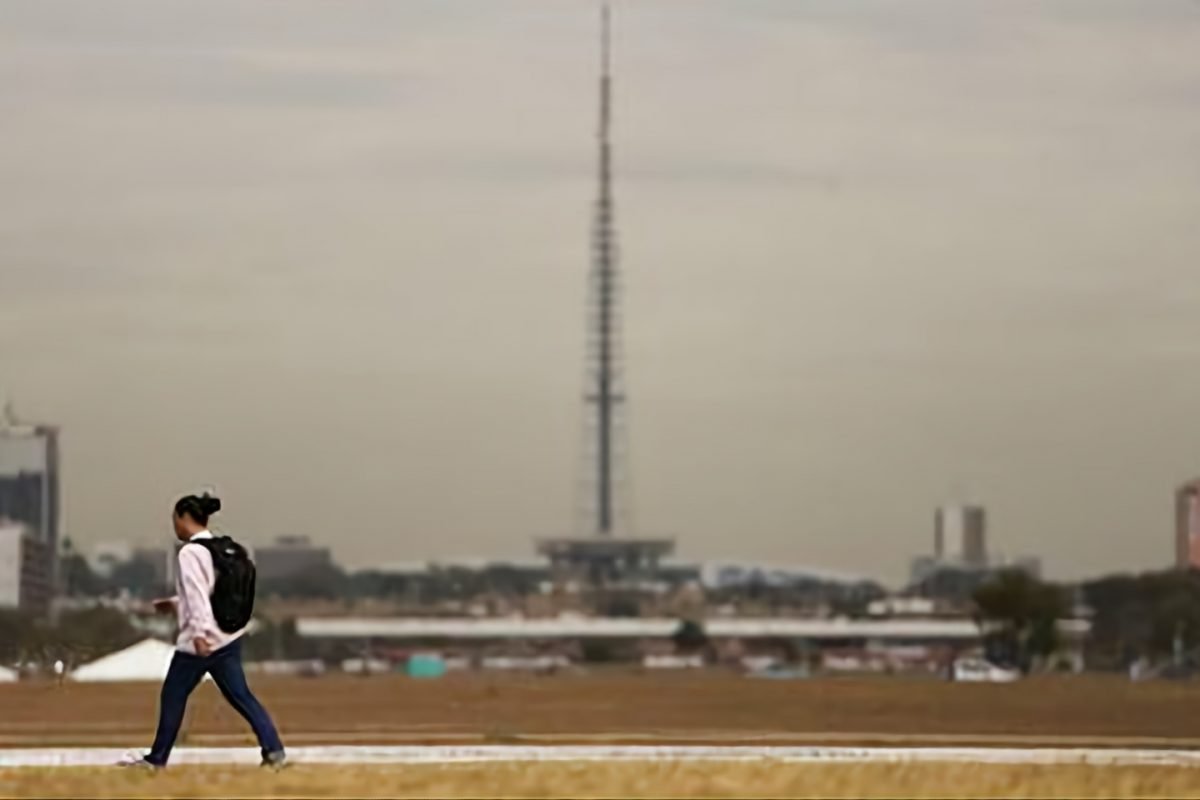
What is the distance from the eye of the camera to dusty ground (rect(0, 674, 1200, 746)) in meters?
31.7

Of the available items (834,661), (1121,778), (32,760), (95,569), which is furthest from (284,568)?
(1121,778)

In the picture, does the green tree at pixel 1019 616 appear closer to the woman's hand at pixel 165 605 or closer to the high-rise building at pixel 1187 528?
the high-rise building at pixel 1187 528

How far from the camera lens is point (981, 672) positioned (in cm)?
4559

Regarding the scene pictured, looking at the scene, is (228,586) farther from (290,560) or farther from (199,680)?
(290,560)

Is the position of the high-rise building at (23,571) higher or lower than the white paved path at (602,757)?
higher

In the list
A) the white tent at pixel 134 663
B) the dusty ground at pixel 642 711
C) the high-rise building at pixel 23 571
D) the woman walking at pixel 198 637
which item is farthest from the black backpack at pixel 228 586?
the high-rise building at pixel 23 571

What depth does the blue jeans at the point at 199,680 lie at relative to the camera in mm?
14109

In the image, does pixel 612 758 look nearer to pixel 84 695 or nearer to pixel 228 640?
pixel 228 640

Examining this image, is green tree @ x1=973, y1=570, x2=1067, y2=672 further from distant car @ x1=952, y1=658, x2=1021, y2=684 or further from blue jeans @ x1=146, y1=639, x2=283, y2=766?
blue jeans @ x1=146, y1=639, x2=283, y2=766

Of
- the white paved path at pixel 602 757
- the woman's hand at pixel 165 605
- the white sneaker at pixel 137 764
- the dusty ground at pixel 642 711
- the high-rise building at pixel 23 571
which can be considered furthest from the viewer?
the high-rise building at pixel 23 571

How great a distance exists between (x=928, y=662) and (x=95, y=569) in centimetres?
1562

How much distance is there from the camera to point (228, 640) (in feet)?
46.3

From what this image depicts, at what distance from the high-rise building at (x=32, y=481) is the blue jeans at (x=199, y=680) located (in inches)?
921

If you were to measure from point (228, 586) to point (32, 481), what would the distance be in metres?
27.0
